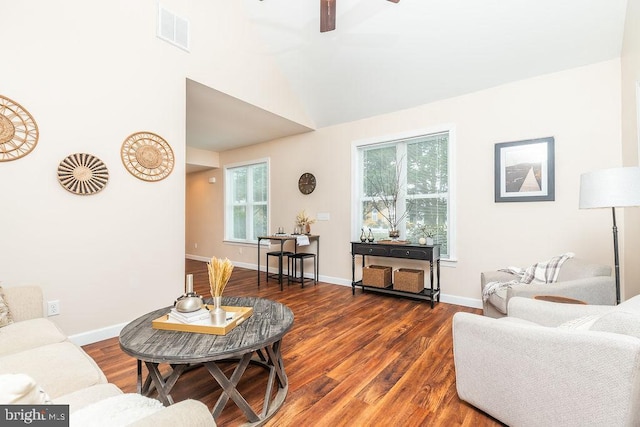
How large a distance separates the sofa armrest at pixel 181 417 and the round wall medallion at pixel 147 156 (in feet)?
8.39

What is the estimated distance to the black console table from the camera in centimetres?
347

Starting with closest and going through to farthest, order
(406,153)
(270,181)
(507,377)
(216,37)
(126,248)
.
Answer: (507,377), (126,248), (216,37), (406,153), (270,181)

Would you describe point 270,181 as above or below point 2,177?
above

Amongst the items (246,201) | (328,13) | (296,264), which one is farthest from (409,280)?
(246,201)

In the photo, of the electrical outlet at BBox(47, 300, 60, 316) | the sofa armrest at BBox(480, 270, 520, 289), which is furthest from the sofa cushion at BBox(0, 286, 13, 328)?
the sofa armrest at BBox(480, 270, 520, 289)

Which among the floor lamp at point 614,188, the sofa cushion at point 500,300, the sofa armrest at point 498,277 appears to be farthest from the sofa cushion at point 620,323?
the sofa armrest at point 498,277

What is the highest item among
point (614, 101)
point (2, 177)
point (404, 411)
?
point (614, 101)

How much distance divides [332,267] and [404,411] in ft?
10.2

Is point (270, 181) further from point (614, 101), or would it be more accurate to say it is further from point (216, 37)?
point (614, 101)

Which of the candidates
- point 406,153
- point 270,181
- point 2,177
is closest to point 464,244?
point 406,153

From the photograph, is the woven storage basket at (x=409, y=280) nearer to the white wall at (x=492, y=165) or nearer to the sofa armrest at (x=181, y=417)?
the white wall at (x=492, y=165)

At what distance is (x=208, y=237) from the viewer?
6.79 meters

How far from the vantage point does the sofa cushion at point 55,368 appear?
1178 millimetres

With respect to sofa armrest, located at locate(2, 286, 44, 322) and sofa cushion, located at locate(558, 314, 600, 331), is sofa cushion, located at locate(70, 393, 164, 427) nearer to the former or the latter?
sofa armrest, located at locate(2, 286, 44, 322)
